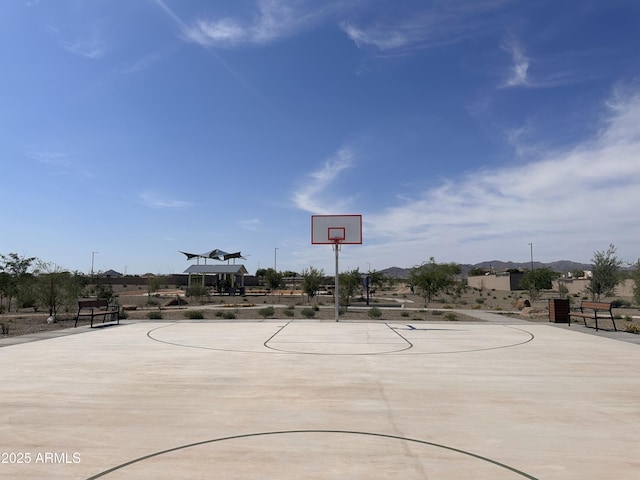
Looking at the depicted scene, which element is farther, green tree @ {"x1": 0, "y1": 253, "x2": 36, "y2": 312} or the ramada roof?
the ramada roof

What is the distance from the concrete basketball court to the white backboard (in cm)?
1006

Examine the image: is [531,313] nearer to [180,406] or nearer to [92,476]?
[180,406]

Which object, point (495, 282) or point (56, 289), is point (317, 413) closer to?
point (56, 289)

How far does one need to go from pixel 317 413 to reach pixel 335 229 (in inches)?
618

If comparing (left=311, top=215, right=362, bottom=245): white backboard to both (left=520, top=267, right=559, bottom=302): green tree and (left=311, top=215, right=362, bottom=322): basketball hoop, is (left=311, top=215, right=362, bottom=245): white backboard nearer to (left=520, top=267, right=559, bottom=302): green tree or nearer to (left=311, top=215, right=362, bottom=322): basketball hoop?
(left=311, top=215, right=362, bottom=322): basketball hoop

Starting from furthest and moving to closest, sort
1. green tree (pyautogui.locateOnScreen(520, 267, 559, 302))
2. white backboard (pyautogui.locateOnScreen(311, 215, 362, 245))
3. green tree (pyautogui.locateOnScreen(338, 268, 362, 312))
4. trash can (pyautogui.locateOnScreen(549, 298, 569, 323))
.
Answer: green tree (pyautogui.locateOnScreen(520, 267, 559, 302)) → green tree (pyautogui.locateOnScreen(338, 268, 362, 312)) → white backboard (pyautogui.locateOnScreen(311, 215, 362, 245)) → trash can (pyautogui.locateOnScreen(549, 298, 569, 323))

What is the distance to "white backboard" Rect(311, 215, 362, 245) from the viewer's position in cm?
2119

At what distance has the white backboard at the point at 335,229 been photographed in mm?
21188

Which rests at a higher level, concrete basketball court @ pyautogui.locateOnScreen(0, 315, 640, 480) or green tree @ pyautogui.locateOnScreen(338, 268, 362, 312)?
green tree @ pyautogui.locateOnScreen(338, 268, 362, 312)

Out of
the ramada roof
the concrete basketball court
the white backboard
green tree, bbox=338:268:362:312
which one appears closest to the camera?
the concrete basketball court

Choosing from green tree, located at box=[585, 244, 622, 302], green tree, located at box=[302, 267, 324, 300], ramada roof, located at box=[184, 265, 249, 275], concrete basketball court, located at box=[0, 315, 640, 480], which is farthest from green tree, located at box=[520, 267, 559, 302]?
ramada roof, located at box=[184, 265, 249, 275]

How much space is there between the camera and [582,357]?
10555 mm

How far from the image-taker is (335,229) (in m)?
21.3

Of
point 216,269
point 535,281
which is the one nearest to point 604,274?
point 535,281
